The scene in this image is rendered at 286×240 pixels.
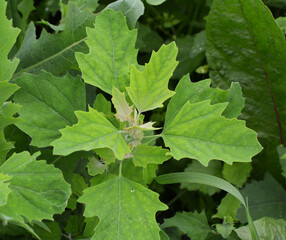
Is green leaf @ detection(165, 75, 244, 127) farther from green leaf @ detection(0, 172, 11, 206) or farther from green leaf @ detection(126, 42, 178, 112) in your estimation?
green leaf @ detection(0, 172, 11, 206)

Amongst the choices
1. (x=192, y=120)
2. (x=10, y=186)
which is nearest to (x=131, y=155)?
(x=192, y=120)

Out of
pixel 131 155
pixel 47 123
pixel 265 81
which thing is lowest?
pixel 265 81

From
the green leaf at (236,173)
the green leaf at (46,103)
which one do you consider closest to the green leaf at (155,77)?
the green leaf at (46,103)

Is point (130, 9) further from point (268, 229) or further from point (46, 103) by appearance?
point (268, 229)

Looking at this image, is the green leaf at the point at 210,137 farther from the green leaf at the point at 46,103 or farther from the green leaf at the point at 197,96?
the green leaf at the point at 46,103

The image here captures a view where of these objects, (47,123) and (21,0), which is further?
(21,0)

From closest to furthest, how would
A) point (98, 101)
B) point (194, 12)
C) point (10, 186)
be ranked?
point (10, 186)
point (98, 101)
point (194, 12)

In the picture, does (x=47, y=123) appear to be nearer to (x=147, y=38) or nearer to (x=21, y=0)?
(x=21, y=0)
